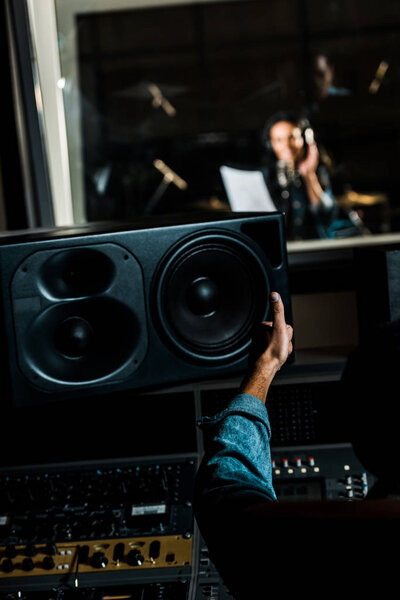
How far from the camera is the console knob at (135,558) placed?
112cm

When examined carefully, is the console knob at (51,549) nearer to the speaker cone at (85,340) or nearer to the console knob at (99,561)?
the console knob at (99,561)

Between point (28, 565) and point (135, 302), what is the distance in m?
0.47

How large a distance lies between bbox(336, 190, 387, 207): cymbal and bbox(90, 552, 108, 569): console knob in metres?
4.63

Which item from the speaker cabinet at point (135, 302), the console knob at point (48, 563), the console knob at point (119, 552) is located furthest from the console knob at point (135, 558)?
Result: the speaker cabinet at point (135, 302)

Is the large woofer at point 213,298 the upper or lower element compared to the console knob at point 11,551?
upper

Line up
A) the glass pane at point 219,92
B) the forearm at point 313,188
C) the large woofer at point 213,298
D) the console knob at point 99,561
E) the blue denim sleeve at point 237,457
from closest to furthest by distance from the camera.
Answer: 1. the blue denim sleeve at point 237,457
2. the console knob at point 99,561
3. the large woofer at point 213,298
4. the forearm at point 313,188
5. the glass pane at point 219,92

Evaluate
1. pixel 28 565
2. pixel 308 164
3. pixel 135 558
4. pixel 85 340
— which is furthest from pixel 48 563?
pixel 308 164

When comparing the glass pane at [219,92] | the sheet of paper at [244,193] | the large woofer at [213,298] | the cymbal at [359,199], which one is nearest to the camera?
the large woofer at [213,298]

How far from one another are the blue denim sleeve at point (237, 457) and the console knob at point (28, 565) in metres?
0.50

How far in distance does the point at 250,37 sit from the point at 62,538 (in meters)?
5.42

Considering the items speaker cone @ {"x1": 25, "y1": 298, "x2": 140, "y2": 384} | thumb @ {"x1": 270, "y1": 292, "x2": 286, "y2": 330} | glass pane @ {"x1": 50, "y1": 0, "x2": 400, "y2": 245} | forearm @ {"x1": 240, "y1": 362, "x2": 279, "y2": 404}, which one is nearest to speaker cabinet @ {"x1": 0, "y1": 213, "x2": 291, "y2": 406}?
speaker cone @ {"x1": 25, "y1": 298, "x2": 140, "y2": 384}

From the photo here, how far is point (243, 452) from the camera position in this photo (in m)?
0.74

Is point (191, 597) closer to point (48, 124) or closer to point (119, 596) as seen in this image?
point (119, 596)

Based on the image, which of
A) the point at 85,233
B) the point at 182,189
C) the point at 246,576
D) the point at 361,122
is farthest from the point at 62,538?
the point at 361,122
